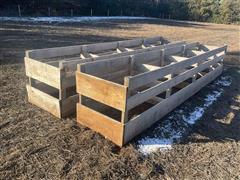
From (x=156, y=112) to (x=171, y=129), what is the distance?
1.36ft

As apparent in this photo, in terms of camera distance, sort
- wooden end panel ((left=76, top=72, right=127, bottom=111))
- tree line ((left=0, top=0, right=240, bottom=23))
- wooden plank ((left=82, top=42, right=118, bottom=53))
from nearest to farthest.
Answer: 1. wooden end panel ((left=76, top=72, right=127, bottom=111))
2. wooden plank ((left=82, top=42, right=118, bottom=53))
3. tree line ((left=0, top=0, right=240, bottom=23))

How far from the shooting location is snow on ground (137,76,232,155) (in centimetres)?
381

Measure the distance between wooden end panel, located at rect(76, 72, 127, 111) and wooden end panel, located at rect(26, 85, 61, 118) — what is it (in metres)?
0.66

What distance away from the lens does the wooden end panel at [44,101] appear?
433cm

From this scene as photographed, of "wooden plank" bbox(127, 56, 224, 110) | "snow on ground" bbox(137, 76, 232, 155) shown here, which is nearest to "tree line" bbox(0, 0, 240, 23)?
"wooden plank" bbox(127, 56, 224, 110)

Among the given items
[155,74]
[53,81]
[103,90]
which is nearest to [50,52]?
[53,81]

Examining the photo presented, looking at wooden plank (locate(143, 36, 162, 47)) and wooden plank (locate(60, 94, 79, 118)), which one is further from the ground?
wooden plank (locate(143, 36, 162, 47))

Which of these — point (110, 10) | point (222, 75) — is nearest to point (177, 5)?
point (110, 10)

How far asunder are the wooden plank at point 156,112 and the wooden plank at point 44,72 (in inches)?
57.5

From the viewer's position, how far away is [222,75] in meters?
8.02

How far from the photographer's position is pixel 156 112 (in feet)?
14.2

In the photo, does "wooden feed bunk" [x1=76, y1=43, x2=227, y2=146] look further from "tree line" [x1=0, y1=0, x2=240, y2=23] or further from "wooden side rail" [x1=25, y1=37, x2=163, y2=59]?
"tree line" [x1=0, y1=0, x2=240, y2=23]

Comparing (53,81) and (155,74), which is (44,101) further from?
(155,74)

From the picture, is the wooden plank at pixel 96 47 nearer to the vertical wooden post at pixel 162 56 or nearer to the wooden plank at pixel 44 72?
the vertical wooden post at pixel 162 56
